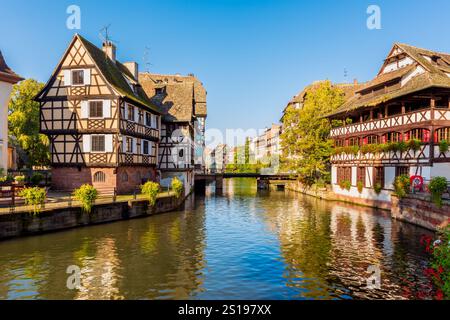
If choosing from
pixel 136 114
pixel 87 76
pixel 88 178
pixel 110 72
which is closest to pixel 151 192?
pixel 88 178

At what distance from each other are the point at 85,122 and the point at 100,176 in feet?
17.4

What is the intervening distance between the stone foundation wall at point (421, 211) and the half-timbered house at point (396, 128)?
2.75 meters

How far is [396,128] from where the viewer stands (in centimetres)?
3183

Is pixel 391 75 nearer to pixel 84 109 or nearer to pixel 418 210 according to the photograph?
pixel 418 210

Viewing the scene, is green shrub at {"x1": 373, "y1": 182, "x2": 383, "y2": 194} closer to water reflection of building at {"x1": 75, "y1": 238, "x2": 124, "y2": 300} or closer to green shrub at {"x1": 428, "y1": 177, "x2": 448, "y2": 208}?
green shrub at {"x1": 428, "y1": 177, "x2": 448, "y2": 208}

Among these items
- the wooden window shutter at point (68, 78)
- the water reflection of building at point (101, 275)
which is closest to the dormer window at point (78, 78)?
the wooden window shutter at point (68, 78)

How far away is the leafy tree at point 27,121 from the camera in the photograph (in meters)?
44.3

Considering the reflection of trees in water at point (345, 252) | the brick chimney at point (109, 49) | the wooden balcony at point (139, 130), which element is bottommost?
the reflection of trees in water at point (345, 252)

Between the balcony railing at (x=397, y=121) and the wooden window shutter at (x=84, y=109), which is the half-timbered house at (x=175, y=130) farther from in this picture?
the balcony railing at (x=397, y=121)

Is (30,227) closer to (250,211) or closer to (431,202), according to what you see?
(250,211)

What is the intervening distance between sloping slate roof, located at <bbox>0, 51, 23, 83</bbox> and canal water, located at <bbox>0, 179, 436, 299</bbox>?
18.1 m

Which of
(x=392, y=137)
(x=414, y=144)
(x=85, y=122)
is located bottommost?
(x=414, y=144)

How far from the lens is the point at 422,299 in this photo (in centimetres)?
1202
